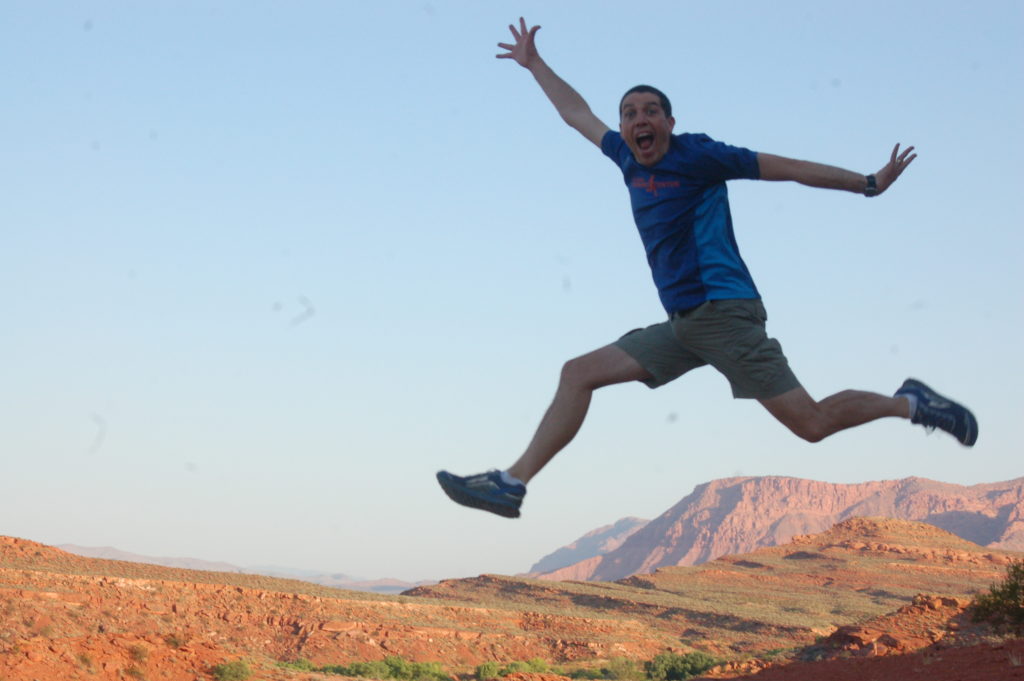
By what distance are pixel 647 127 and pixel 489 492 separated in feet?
6.27

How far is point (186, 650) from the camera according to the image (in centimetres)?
2255

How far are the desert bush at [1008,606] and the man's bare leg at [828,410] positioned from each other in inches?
627

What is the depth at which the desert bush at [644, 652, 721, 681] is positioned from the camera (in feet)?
108

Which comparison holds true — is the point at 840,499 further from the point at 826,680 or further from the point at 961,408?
the point at 961,408

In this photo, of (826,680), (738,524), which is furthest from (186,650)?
(738,524)

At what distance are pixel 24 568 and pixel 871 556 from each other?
51801 millimetres

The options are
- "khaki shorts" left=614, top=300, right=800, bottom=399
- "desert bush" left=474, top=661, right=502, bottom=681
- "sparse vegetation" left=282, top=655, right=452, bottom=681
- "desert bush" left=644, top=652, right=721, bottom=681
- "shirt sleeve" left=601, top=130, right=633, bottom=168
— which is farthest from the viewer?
"desert bush" left=644, top=652, right=721, bottom=681

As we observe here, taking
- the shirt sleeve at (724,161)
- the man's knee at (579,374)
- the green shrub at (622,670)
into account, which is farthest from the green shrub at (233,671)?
the shirt sleeve at (724,161)

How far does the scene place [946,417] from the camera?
5.30 meters

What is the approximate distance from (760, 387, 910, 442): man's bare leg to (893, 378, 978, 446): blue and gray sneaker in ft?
0.23

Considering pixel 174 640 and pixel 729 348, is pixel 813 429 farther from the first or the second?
pixel 174 640

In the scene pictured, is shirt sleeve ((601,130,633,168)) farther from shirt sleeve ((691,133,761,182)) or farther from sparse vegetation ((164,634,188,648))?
sparse vegetation ((164,634,188,648))

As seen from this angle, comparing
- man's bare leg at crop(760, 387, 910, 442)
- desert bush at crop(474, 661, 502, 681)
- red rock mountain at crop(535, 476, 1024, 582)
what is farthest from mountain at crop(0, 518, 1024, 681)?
red rock mountain at crop(535, 476, 1024, 582)

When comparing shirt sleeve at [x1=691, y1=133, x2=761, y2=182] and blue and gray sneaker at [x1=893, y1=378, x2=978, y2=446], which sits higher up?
shirt sleeve at [x1=691, y1=133, x2=761, y2=182]
